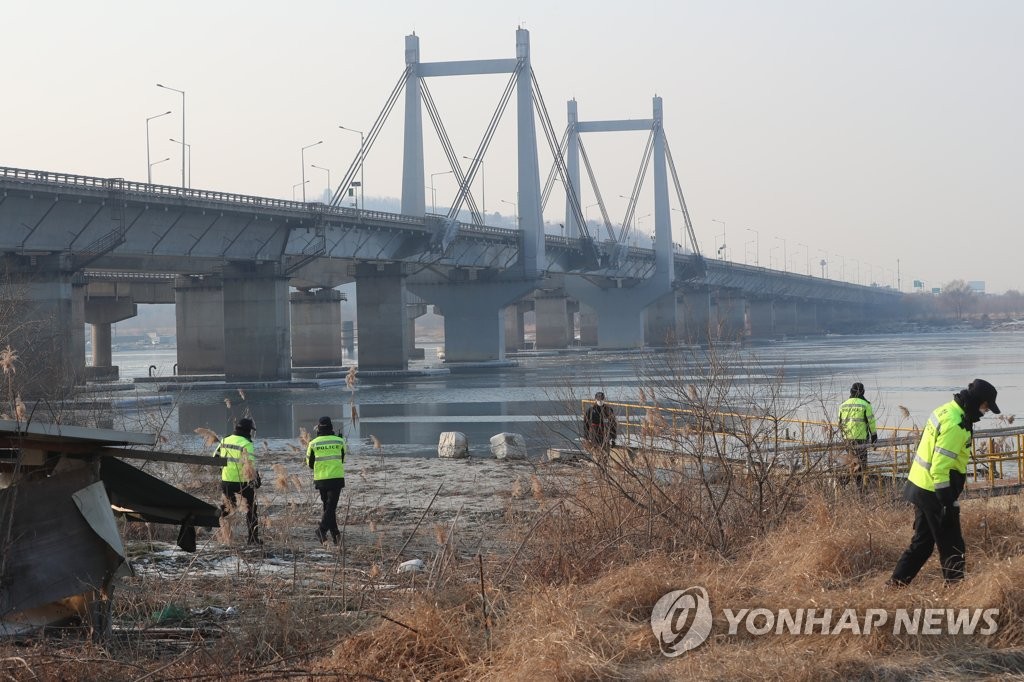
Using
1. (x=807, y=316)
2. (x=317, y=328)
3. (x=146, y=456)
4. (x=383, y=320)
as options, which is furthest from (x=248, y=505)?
(x=807, y=316)

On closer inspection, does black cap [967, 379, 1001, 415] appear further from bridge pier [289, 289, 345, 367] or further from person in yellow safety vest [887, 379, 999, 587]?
bridge pier [289, 289, 345, 367]

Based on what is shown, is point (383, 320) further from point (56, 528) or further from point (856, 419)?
point (56, 528)

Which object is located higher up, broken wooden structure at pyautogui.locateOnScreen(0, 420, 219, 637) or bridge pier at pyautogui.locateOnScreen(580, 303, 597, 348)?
bridge pier at pyautogui.locateOnScreen(580, 303, 597, 348)

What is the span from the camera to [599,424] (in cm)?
1373

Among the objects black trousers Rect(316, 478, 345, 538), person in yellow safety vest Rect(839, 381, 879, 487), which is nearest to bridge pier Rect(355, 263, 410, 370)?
person in yellow safety vest Rect(839, 381, 879, 487)

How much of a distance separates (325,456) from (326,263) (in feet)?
234

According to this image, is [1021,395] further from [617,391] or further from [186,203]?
[186,203]

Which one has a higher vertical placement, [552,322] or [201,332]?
[552,322]

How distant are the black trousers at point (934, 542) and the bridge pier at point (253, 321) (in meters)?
56.1

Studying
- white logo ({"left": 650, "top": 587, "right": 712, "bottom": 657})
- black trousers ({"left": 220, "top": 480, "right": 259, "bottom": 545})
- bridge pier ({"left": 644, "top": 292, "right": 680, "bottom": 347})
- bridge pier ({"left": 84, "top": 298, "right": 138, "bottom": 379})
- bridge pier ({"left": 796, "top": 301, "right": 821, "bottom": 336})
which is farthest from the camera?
bridge pier ({"left": 796, "top": 301, "right": 821, "bottom": 336})

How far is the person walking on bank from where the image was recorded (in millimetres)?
12922

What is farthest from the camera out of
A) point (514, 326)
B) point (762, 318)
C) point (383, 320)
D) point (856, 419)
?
point (762, 318)

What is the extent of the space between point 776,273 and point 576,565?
137938mm

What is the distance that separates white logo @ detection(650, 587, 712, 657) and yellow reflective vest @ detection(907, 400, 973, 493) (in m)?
1.82
